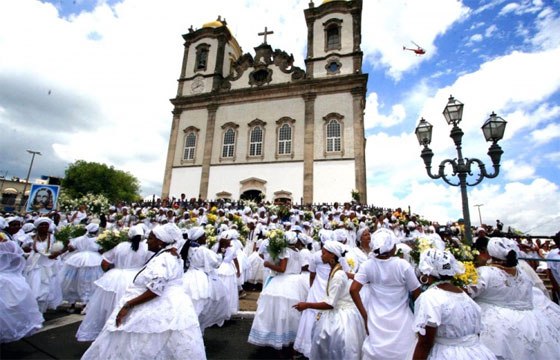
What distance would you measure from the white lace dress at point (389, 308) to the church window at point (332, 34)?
26355 mm

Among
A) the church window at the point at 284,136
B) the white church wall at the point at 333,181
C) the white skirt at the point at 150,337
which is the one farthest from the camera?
the church window at the point at 284,136

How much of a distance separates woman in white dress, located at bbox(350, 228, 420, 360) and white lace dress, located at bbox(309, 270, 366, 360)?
0.19 metres

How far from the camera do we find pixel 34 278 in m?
5.89

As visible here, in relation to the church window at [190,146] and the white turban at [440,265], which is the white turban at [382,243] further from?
the church window at [190,146]

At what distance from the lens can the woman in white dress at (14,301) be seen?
4129 mm

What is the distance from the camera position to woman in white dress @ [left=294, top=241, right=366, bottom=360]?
10.7ft

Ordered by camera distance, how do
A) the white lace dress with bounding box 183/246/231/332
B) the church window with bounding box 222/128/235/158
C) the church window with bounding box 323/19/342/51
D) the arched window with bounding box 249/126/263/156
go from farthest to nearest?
the church window with bounding box 323/19/342/51
the church window with bounding box 222/128/235/158
the arched window with bounding box 249/126/263/156
the white lace dress with bounding box 183/246/231/332

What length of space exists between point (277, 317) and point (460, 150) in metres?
6.45

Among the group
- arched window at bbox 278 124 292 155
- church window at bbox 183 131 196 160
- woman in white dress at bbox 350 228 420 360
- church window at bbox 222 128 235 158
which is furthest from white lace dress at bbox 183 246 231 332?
church window at bbox 183 131 196 160

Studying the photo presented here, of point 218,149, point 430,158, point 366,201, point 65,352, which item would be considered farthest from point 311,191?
point 65,352

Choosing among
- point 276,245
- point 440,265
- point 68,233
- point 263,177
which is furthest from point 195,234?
point 263,177

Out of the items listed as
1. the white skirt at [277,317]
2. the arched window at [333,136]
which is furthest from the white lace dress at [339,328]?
the arched window at [333,136]

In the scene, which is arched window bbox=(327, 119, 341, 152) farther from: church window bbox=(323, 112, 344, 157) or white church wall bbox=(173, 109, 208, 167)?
white church wall bbox=(173, 109, 208, 167)

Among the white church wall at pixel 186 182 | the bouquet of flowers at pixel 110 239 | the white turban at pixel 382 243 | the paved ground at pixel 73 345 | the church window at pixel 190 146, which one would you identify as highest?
the church window at pixel 190 146
